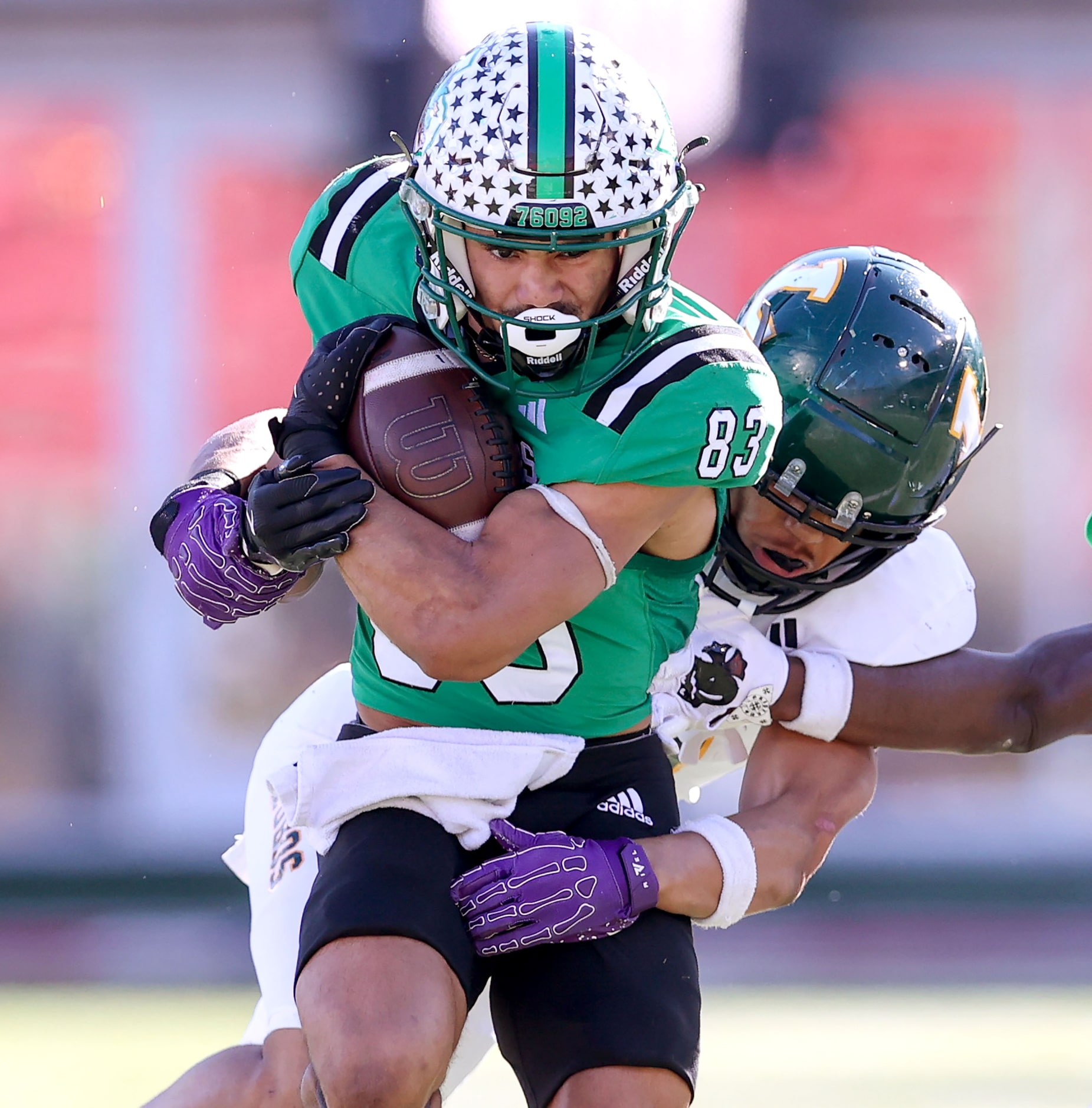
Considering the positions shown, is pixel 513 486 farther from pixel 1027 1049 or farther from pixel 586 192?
pixel 1027 1049

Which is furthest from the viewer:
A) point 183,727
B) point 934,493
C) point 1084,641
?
point 183,727

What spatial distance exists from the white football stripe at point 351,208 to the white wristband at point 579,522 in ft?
2.41

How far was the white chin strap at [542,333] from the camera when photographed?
7.16 ft

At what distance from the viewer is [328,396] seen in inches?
86.4

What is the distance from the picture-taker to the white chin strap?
2.18 metres

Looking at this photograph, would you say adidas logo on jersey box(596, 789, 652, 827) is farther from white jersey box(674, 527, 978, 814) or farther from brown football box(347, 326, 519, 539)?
white jersey box(674, 527, 978, 814)

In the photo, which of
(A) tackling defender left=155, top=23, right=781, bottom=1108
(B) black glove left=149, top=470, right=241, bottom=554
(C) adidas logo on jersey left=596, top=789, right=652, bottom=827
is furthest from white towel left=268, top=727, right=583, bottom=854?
(B) black glove left=149, top=470, right=241, bottom=554

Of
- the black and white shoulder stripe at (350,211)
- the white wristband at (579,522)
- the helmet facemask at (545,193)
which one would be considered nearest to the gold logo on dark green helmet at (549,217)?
the helmet facemask at (545,193)

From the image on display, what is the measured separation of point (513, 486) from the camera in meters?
2.24

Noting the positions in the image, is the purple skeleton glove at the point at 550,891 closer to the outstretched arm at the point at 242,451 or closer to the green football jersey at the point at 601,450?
the green football jersey at the point at 601,450

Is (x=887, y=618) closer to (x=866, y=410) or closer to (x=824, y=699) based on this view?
(x=824, y=699)

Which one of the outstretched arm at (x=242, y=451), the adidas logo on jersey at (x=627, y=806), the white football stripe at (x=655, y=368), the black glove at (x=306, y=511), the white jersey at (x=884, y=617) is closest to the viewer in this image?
the black glove at (x=306, y=511)

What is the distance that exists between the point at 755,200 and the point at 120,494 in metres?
2.73

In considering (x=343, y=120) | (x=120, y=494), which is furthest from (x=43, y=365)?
(x=343, y=120)
